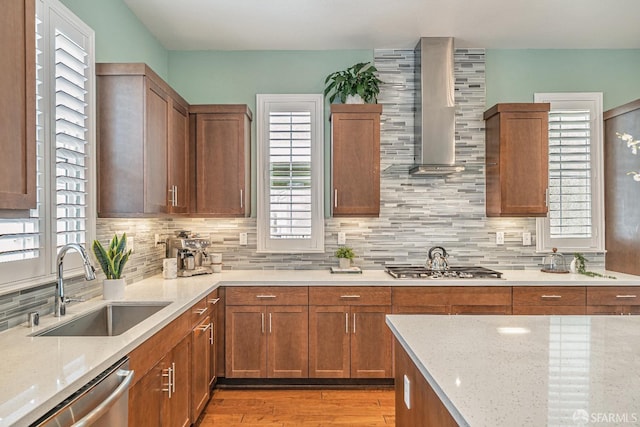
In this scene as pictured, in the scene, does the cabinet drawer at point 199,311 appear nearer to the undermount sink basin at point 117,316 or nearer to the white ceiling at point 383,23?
the undermount sink basin at point 117,316

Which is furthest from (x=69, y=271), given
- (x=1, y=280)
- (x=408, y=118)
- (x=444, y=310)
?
(x=408, y=118)

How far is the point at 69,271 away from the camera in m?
2.33

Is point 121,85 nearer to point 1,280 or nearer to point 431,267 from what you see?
point 1,280

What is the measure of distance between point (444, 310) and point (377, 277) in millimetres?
593

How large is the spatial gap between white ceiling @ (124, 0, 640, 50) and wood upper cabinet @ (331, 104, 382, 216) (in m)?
0.66

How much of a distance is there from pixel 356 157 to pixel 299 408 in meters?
2.07

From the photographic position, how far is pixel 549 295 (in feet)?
10.9

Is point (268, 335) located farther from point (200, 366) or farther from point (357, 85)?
point (357, 85)

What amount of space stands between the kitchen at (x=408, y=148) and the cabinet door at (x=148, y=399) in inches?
75.8

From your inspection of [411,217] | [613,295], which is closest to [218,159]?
[411,217]

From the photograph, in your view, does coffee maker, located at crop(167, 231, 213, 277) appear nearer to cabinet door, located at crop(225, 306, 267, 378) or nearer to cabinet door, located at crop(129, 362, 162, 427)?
cabinet door, located at crop(225, 306, 267, 378)

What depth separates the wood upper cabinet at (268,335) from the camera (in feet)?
11.1

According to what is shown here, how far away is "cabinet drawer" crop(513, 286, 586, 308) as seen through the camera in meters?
3.32

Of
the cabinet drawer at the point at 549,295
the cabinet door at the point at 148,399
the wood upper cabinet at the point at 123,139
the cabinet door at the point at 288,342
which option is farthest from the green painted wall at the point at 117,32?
the cabinet drawer at the point at 549,295
